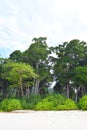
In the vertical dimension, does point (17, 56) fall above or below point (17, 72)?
above

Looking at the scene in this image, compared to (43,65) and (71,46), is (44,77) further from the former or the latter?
(71,46)

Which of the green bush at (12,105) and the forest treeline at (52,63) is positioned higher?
the forest treeline at (52,63)

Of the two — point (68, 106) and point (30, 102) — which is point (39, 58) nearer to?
point (30, 102)

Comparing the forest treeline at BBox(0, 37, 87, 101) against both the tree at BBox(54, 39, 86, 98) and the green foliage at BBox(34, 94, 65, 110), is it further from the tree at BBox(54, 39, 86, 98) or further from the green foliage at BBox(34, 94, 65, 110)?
the green foliage at BBox(34, 94, 65, 110)

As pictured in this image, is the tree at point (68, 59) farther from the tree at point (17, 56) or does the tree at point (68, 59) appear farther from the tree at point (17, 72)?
the tree at point (17, 72)

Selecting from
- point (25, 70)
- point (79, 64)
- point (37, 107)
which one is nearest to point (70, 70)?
point (79, 64)

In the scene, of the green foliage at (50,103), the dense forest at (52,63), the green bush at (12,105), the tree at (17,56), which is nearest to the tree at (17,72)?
the dense forest at (52,63)

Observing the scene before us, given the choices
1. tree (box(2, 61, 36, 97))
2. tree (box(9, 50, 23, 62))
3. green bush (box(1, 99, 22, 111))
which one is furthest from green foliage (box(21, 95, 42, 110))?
tree (box(9, 50, 23, 62))

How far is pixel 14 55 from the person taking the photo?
38.8 m

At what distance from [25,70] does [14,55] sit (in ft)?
25.7

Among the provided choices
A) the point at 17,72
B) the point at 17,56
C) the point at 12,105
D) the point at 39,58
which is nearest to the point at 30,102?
the point at 12,105
